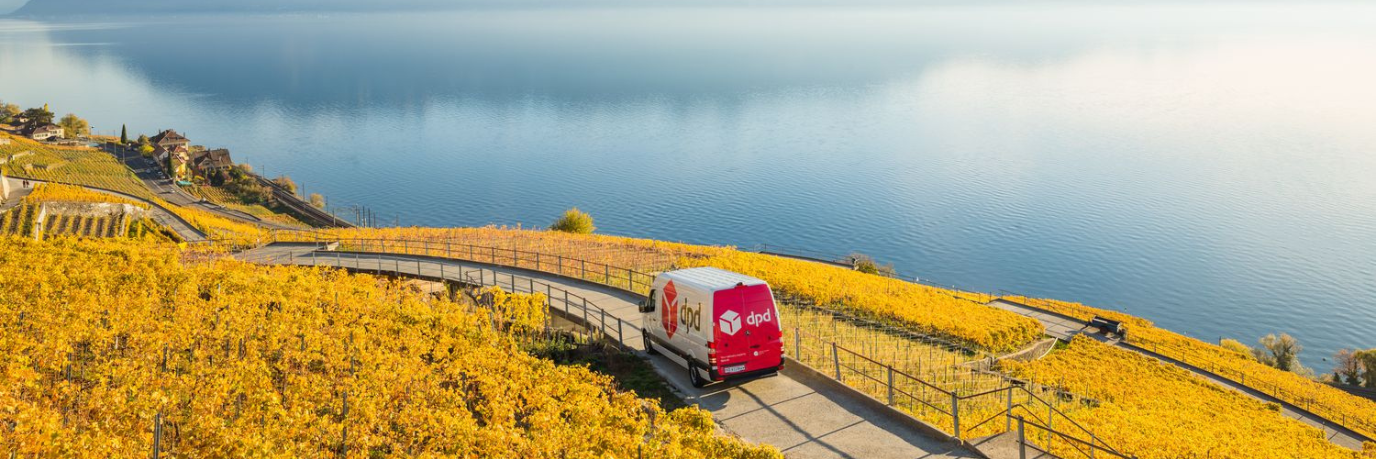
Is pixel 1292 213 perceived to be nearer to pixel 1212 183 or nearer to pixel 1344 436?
pixel 1212 183

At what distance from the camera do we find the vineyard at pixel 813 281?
125 ft

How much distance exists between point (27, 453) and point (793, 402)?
44.7ft

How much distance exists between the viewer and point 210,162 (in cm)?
12431

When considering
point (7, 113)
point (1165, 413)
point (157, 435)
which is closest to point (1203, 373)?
point (1165, 413)

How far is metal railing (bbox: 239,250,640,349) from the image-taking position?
27.1m

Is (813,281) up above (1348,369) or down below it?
above

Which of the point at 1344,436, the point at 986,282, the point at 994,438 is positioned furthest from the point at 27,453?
the point at 986,282

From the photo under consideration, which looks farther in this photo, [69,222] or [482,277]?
[69,222]

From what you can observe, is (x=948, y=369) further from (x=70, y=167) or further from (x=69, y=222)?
(x=70, y=167)

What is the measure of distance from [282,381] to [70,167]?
11246 centimetres

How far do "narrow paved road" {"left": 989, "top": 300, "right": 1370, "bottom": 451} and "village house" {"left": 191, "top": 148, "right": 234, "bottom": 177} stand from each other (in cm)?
10510

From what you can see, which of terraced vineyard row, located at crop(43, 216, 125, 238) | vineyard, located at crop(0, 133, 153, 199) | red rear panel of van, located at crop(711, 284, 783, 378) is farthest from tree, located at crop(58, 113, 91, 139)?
red rear panel of van, located at crop(711, 284, 783, 378)

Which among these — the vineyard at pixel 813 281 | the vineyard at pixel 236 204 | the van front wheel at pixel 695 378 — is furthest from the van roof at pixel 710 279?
the vineyard at pixel 236 204

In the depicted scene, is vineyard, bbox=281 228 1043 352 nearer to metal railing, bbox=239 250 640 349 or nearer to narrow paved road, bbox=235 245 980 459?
metal railing, bbox=239 250 640 349
